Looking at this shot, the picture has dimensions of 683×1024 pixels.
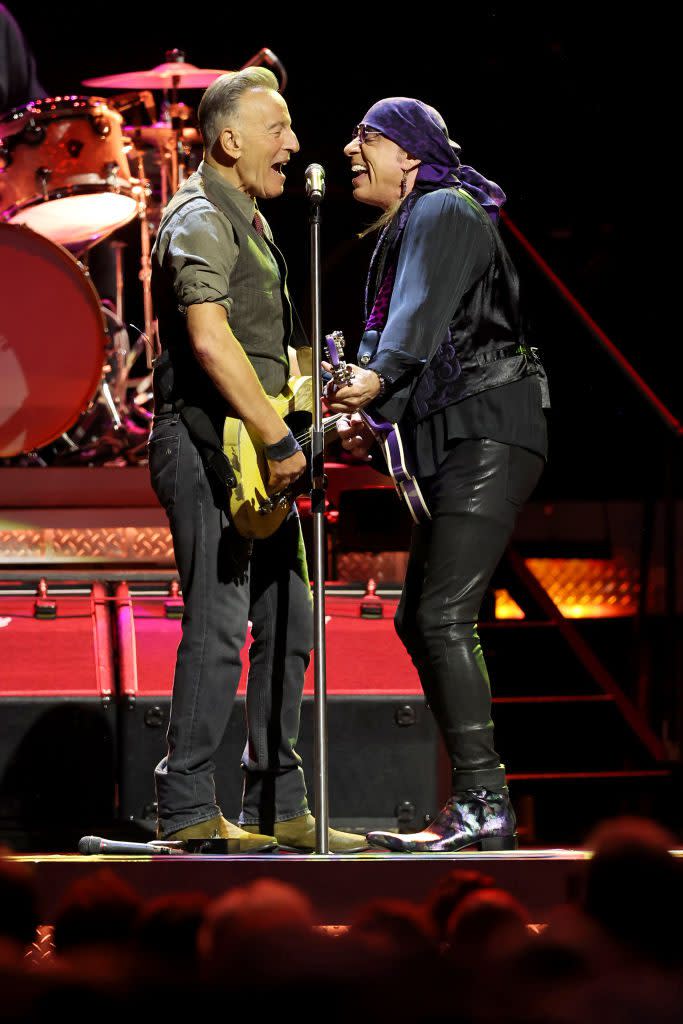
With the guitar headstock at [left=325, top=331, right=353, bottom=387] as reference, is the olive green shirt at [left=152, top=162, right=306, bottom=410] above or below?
above

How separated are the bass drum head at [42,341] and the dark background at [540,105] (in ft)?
9.76

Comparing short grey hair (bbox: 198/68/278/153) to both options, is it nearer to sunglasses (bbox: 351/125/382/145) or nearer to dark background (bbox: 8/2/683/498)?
sunglasses (bbox: 351/125/382/145)

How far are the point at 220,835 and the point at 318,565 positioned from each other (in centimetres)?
81

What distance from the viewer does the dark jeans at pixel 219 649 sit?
11.3 ft

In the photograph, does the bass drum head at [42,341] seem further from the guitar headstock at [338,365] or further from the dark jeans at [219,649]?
the guitar headstock at [338,365]

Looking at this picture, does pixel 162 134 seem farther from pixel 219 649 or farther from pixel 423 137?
pixel 219 649

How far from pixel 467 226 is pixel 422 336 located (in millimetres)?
320

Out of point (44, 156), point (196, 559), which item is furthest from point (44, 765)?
point (44, 156)

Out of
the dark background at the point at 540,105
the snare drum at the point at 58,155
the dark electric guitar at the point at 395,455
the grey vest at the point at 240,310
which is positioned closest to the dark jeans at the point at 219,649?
the grey vest at the point at 240,310

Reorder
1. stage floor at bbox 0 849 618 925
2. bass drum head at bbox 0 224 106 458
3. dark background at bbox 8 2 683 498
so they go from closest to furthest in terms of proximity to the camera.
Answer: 1. stage floor at bbox 0 849 618 925
2. bass drum head at bbox 0 224 106 458
3. dark background at bbox 8 2 683 498

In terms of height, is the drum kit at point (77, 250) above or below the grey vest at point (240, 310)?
above

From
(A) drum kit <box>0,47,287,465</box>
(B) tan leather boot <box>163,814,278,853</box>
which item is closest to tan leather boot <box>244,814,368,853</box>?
(B) tan leather boot <box>163,814,278,853</box>

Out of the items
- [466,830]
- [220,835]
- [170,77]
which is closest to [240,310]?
[220,835]

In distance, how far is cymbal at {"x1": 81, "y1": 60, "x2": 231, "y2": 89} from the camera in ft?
24.9
